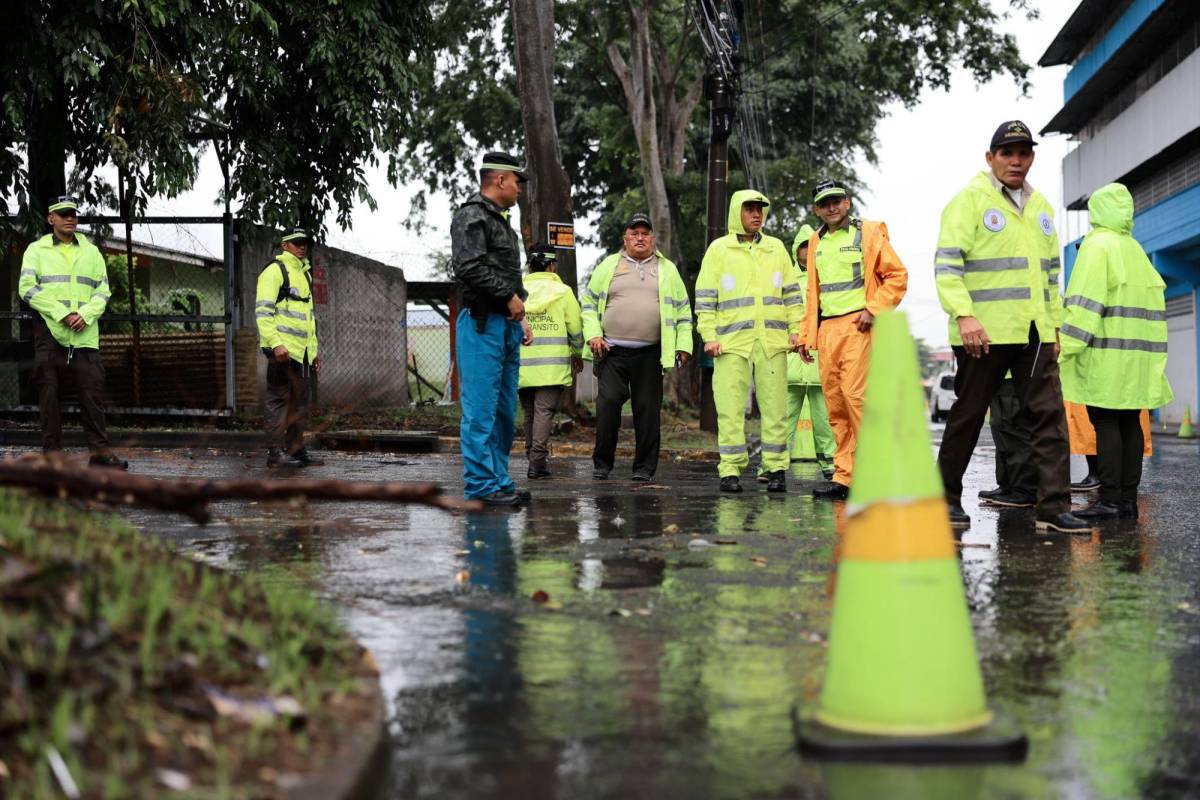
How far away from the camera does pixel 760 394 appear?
989 centimetres

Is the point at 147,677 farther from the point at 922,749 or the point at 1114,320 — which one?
the point at 1114,320

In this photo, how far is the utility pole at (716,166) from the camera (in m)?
18.7

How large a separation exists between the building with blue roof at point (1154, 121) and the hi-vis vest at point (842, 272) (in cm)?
2401

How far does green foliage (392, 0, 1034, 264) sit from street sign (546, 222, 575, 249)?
313 centimetres

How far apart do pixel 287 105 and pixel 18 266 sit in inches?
142

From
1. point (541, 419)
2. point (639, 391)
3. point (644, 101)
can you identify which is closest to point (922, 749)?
point (639, 391)

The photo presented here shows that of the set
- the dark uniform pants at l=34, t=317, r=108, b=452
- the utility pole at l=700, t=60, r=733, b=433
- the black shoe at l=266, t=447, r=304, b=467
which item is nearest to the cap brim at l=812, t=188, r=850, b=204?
the black shoe at l=266, t=447, r=304, b=467

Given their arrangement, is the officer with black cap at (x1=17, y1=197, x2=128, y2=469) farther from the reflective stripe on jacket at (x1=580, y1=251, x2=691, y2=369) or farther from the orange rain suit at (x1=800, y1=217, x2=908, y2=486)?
the orange rain suit at (x1=800, y1=217, x2=908, y2=486)

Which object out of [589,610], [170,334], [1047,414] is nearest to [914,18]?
[170,334]

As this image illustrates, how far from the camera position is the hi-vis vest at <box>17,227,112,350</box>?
10.7 meters

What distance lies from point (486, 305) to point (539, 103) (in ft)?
28.2

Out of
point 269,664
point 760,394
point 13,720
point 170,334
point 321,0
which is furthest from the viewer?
point 170,334

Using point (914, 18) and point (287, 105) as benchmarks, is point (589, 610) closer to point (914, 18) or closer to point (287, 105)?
point (287, 105)

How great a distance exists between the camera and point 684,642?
4.45 m
